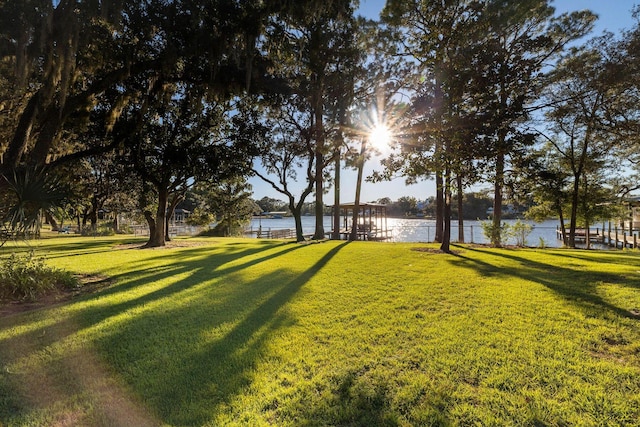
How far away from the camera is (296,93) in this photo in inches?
437

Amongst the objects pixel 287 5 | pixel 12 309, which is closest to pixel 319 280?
pixel 12 309

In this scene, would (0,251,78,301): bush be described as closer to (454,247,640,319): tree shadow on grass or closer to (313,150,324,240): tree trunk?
(454,247,640,319): tree shadow on grass

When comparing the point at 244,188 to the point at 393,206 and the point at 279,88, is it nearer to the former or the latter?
the point at 279,88

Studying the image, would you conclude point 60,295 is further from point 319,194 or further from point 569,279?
point 319,194

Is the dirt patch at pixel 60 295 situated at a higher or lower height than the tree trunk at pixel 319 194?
lower

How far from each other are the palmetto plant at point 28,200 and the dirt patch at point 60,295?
1040 millimetres

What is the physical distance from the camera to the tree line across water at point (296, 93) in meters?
5.89

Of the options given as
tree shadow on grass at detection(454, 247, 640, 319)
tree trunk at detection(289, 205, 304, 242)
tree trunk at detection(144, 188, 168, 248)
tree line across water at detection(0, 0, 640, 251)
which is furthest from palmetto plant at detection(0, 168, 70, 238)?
tree trunk at detection(289, 205, 304, 242)

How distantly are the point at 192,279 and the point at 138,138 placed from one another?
8.13 m

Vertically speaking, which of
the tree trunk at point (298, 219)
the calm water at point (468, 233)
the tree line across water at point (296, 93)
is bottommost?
the calm water at point (468, 233)

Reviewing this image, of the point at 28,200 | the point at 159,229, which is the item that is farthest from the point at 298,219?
the point at 28,200

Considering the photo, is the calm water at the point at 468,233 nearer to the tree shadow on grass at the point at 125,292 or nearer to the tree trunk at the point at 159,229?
the tree shadow on grass at the point at 125,292

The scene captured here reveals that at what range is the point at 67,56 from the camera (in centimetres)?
580

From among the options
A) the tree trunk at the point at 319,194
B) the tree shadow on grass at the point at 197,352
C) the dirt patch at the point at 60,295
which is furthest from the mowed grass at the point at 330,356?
the tree trunk at the point at 319,194
